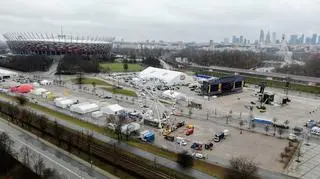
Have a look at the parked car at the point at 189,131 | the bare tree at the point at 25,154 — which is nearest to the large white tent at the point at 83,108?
the bare tree at the point at 25,154

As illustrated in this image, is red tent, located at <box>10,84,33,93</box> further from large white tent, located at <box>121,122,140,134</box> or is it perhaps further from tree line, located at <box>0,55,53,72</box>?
tree line, located at <box>0,55,53,72</box>

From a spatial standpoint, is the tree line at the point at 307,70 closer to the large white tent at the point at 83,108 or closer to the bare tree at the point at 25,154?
the large white tent at the point at 83,108

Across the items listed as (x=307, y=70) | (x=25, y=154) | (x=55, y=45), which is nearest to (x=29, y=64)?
(x=55, y=45)

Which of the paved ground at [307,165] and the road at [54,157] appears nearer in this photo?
the road at [54,157]

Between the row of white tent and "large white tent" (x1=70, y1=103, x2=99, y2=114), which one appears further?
"large white tent" (x1=70, y1=103, x2=99, y2=114)

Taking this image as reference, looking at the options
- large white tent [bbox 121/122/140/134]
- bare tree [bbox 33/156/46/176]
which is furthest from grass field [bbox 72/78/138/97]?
bare tree [bbox 33/156/46/176]

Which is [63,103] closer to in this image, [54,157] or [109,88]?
[109,88]
